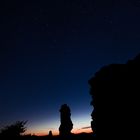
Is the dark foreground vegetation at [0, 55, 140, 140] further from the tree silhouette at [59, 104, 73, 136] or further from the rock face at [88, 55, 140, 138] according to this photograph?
the tree silhouette at [59, 104, 73, 136]

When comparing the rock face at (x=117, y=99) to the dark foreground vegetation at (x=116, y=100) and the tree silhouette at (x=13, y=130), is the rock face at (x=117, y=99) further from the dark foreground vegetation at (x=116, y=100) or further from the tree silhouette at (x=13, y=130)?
the tree silhouette at (x=13, y=130)

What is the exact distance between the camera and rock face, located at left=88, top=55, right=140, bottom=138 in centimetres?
1334

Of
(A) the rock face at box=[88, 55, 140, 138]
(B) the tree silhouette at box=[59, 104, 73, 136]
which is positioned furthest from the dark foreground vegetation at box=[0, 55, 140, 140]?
(B) the tree silhouette at box=[59, 104, 73, 136]

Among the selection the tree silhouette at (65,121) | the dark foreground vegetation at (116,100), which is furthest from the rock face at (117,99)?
the tree silhouette at (65,121)

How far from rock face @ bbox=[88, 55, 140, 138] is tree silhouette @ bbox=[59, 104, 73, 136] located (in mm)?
12182

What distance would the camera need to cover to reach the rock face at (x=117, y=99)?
1334cm

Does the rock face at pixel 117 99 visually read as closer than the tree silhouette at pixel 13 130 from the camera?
Yes

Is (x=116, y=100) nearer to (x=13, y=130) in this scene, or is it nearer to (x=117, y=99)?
(x=117, y=99)

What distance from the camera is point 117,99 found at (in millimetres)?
14195

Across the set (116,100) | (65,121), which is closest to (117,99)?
(116,100)

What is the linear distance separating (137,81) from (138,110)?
1670 millimetres

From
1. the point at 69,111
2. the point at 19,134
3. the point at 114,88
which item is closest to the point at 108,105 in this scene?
the point at 114,88

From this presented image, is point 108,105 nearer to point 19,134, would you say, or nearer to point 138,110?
point 138,110

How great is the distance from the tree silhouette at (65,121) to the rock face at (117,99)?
40.0 ft
